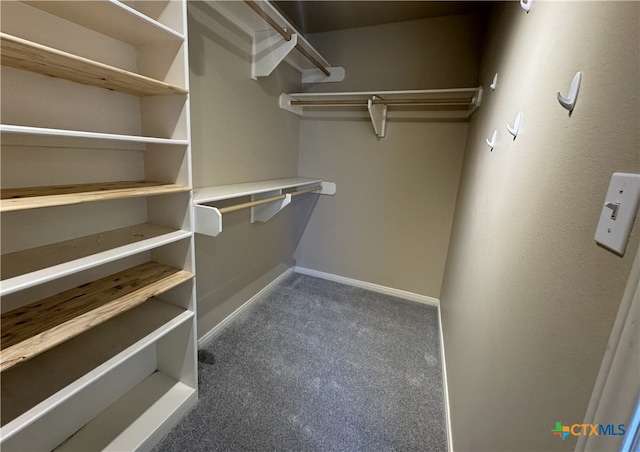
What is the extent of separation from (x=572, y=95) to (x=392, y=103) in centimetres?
176

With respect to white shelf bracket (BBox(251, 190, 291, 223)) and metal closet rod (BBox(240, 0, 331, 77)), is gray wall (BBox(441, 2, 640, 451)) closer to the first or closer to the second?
metal closet rod (BBox(240, 0, 331, 77))

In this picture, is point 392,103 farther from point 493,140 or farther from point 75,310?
point 75,310

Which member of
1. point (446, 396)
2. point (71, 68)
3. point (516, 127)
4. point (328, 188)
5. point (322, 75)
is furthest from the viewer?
point (328, 188)

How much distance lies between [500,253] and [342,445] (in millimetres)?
1148

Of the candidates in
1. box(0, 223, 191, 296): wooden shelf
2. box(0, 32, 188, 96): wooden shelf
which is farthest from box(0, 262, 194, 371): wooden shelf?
box(0, 32, 188, 96): wooden shelf

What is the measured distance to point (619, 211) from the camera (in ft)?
1.42

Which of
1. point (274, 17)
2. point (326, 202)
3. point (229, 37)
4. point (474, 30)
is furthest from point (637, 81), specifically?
point (326, 202)

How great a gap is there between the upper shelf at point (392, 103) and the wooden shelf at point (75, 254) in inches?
66.3

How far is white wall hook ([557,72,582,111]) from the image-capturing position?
0.61 metres

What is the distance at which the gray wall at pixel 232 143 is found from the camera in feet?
5.54

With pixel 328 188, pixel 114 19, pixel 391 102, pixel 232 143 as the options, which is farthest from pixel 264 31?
pixel 328 188

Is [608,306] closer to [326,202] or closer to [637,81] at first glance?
[637,81]

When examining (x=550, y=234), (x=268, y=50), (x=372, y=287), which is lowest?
(x=372, y=287)

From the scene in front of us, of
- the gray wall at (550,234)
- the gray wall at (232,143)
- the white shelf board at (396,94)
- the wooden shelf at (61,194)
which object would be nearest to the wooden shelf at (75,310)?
the wooden shelf at (61,194)
